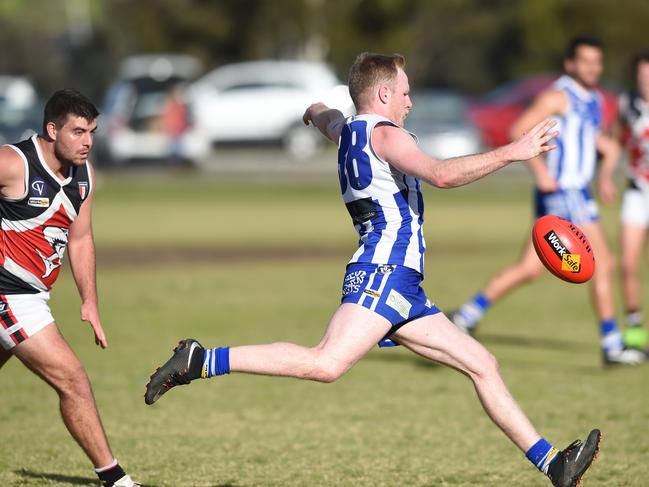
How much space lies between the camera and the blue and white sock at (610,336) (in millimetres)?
10164

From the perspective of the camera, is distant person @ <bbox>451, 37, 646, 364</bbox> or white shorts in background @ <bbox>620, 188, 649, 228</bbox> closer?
distant person @ <bbox>451, 37, 646, 364</bbox>

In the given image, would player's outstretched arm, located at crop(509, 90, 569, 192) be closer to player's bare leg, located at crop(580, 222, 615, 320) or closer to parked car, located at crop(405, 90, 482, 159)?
player's bare leg, located at crop(580, 222, 615, 320)

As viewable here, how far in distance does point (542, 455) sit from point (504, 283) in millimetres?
4613

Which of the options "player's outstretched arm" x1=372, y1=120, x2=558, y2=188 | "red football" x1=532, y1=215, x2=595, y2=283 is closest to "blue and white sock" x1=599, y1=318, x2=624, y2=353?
"red football" x1=532, y1=215, x2=595, y2=283

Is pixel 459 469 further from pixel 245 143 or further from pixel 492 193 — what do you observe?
pixel 245 143

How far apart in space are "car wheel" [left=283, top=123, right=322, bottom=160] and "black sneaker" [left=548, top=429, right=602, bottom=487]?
3209cm

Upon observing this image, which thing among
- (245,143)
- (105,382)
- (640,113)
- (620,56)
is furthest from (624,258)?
(620,56)

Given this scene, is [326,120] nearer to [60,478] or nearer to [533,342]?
[60,478]

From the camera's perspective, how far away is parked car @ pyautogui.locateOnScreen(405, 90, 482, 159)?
34594 millimetres

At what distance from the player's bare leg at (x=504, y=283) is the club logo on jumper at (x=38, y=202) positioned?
513 cm

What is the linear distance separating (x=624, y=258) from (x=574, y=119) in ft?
4.59

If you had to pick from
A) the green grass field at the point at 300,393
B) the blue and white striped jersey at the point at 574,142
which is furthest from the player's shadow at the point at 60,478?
the blue and white striped jersey at the point at 574,142

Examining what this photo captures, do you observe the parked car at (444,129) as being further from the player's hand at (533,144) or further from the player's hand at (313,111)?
the player's hand at (533,144)

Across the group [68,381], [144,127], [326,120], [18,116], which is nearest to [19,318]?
[68,381]
